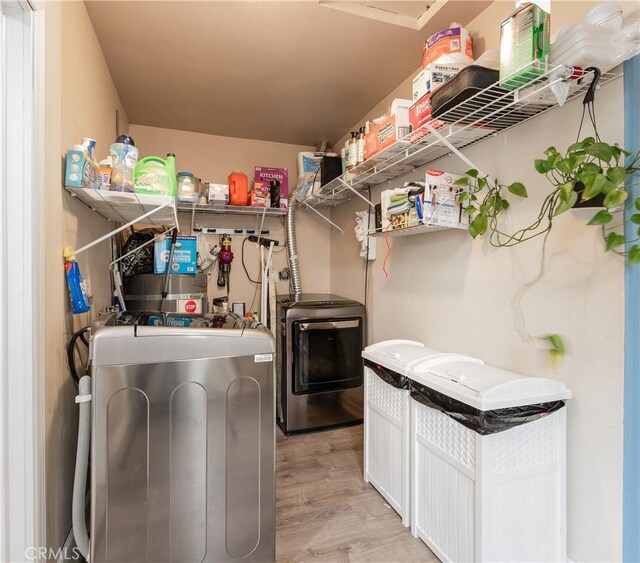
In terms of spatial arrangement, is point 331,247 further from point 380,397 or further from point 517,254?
point 517,254

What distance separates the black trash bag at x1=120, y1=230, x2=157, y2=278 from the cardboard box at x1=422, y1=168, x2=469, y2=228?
199cm

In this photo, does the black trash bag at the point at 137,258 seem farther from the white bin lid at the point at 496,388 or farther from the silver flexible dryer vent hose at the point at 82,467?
the white bin lid at the point at 496,388

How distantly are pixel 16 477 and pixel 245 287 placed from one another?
2.38 meters

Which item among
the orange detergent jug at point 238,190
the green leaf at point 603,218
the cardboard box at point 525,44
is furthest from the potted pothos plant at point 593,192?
the orange detergent jug at point 238,190

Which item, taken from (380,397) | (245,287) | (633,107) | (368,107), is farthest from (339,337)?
(633,107)

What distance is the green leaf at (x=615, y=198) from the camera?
3.21 feet

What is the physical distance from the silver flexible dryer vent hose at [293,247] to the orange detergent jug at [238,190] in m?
0.47

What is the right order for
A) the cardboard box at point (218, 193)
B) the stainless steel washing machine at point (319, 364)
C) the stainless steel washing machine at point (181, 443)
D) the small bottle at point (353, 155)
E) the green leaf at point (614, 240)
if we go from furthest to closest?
the cardboard box at point (218, 193)
the stainless steel washing machine at point (319, 364)
the small bottle at point (353, 155)
the stainless steel washing machine at point (181, 443)
the green leaf at point (614, 240)

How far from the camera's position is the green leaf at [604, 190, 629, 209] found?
3.21ft

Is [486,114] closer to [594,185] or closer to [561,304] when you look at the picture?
[594,185]

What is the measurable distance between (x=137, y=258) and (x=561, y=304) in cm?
263

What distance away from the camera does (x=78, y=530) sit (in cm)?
127

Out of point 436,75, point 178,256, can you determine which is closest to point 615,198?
point 436,75

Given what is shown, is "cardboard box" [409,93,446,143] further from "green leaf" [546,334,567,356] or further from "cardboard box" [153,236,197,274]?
"cardboard box" [153,236,197,274]
